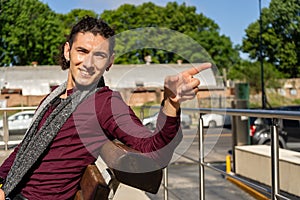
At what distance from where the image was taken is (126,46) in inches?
67.5

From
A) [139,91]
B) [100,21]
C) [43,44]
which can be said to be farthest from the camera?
[43,44]

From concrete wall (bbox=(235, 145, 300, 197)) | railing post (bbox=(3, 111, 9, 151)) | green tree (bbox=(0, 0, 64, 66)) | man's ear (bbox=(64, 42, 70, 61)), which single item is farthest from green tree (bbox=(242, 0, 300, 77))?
man's ear (bbox=(64, 42, 70, 61))

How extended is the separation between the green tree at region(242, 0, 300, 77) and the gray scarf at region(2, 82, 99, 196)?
4273cm

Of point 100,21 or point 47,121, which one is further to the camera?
point 100,21

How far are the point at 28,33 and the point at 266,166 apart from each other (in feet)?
141

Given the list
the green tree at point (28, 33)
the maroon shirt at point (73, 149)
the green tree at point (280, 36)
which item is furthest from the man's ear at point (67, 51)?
the green tree at point (28, 33)

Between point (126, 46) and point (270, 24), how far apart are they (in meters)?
50.8

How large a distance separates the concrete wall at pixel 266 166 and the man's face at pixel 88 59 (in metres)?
3.82

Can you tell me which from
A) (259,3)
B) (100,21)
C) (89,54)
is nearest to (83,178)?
(89,54)

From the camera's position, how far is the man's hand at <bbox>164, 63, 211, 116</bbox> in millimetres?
1288

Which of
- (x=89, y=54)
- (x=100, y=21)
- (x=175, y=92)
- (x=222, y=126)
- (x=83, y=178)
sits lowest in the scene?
(x=83, y=178)

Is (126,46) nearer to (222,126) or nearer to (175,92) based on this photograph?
(175,92)

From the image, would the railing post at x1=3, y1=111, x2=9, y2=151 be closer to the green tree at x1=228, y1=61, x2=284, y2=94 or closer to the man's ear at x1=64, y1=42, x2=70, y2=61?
the man's ear at x1=64, y1=42, x2=70, y2=61

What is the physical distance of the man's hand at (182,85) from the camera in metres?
1.29
